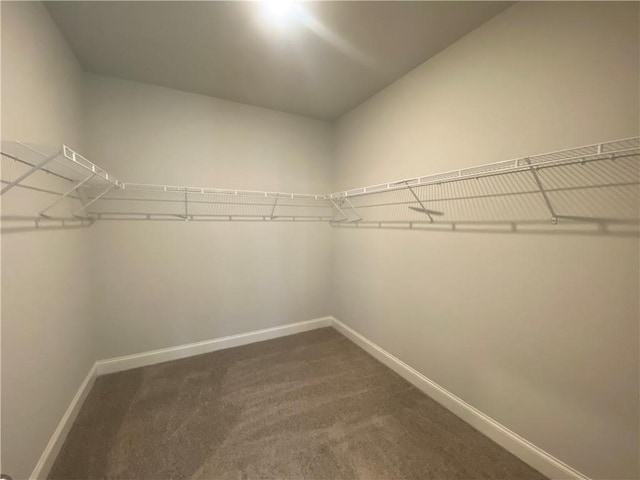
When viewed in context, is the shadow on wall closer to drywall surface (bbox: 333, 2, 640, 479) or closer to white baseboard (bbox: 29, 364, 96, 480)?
drywall surface (bbox: 333, 2, 640, 479)

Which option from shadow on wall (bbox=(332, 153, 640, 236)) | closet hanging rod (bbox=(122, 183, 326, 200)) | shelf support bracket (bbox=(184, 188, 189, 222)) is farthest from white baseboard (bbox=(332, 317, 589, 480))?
shelf support bracket (bbox=(184, 188, 189, 222))

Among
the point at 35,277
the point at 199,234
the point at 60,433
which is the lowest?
the point at 60,433

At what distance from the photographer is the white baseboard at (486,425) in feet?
4.08

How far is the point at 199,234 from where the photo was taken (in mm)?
2346

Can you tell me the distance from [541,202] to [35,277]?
257 centimetres

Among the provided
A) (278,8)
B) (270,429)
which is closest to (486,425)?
(270,429)

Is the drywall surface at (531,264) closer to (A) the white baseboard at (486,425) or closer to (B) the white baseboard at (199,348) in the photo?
(A) the white baseboard at (486,425)

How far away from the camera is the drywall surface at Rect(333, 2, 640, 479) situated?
1.06 m

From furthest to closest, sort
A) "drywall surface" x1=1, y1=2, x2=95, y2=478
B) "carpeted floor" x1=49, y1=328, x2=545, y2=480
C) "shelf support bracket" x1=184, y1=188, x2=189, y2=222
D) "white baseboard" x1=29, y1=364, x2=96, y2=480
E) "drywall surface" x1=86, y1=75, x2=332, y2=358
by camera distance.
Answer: "shelf support bracket" x1=184, y1=188, x2=189, y2=222
"drywall surface" x1=86, y1=75, x2=332, y2=358
"carpeted floor" x1=49, y1=328, x2=545, y2=480
"white baseboard" x1=29, y1=364, x2=96, y2=480
"drywall surface" x1=1, y1=2, x2=95, y2=478

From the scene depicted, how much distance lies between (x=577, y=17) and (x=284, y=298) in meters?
2.86

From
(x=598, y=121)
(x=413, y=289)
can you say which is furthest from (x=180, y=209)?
(x=598, y=121)

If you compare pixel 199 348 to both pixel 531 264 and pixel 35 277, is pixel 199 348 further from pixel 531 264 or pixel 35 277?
pixel 531 264

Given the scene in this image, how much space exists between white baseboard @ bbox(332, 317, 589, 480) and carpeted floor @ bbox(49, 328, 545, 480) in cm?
4

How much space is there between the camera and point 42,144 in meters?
1.28
